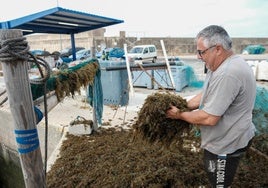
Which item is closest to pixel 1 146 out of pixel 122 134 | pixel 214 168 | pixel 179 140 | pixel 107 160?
pixel 122 134

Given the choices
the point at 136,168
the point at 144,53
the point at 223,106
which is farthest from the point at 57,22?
the point at 144,53

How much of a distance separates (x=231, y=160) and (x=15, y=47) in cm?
189

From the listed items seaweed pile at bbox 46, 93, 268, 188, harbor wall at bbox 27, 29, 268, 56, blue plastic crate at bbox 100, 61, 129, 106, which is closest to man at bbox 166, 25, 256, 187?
seaweed pile at bbox 46, 93, 268, 188

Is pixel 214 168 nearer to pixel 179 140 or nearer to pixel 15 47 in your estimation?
pixel 179 140

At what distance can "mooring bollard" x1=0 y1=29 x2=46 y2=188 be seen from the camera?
114 centimetres

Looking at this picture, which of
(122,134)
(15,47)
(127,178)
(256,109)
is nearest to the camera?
(15,47)

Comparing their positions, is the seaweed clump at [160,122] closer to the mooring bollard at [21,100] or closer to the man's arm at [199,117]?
the man's arm at [199,117]

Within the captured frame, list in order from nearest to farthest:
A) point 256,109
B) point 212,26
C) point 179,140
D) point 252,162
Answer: point 212,26
point 179,140
point 252,162
point 256,109

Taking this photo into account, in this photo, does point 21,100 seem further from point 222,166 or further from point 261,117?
point 261,117

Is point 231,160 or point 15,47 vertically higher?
point 15,47

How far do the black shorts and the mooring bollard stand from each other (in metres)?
1.43

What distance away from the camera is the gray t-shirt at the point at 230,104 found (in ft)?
5.57

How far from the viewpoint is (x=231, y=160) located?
1.96m

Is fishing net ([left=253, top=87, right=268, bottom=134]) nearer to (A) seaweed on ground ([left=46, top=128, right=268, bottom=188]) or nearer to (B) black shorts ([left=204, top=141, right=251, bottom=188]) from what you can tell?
(A) seaweed on ground ([left=46, top=128, right=268, bottom=188])
